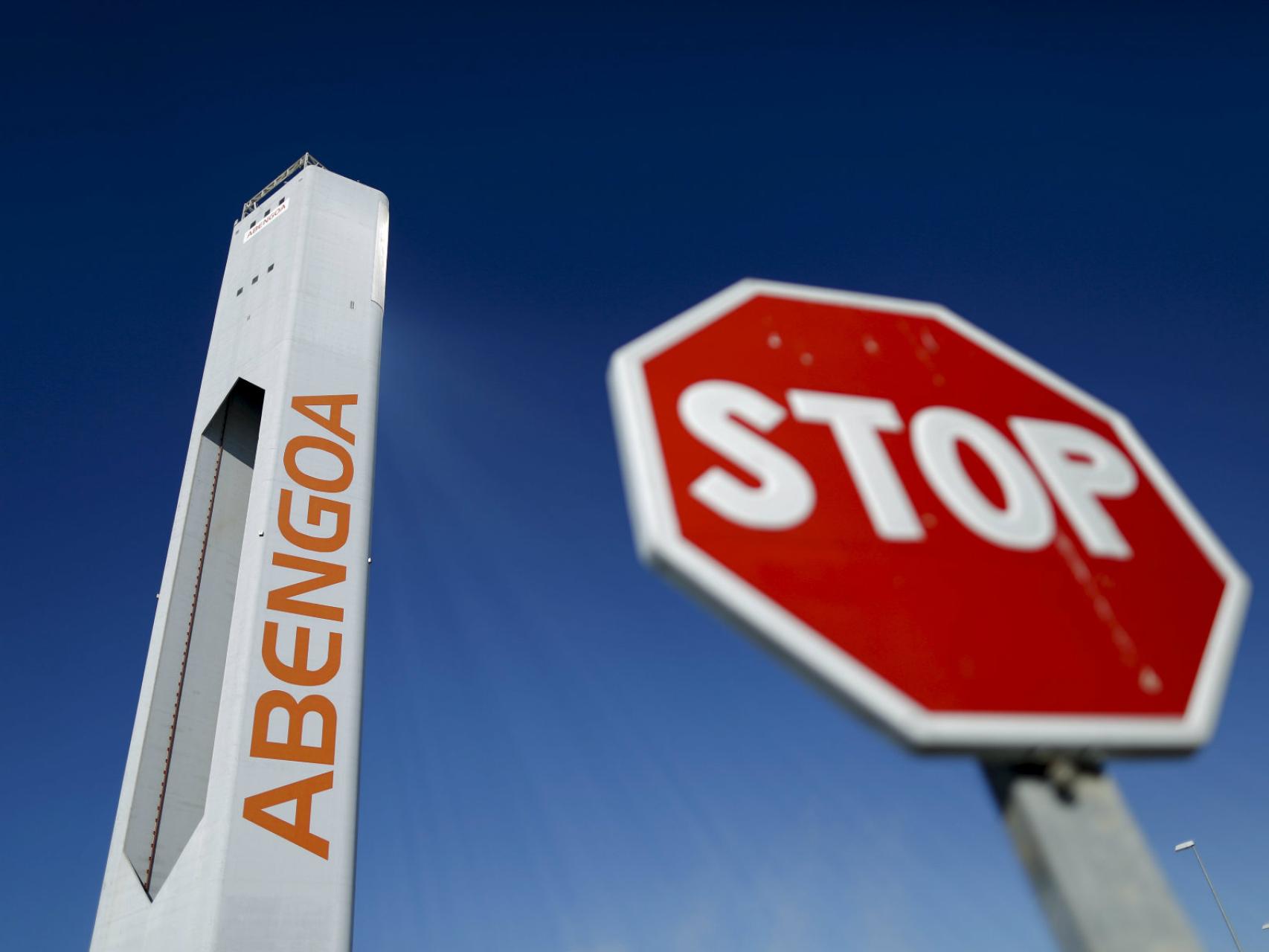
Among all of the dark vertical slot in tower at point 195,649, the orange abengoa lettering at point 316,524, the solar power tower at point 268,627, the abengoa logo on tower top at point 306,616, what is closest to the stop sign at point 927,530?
the solar power tower at point 268,627

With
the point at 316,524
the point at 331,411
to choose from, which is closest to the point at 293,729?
the point at 316,524

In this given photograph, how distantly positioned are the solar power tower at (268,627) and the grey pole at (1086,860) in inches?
727

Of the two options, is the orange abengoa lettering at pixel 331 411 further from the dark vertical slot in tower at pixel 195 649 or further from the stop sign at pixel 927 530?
the stop sign at pixel 927 530

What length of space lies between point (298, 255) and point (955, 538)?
91.8ft

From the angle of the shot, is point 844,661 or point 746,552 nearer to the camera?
point 844,661

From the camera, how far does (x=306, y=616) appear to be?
20516mm

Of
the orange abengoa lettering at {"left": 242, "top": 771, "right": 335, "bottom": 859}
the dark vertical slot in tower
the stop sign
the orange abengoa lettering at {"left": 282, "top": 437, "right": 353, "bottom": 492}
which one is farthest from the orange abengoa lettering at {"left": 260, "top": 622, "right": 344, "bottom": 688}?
the stop sign

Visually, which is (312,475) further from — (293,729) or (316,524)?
(293,729)

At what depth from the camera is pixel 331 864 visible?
17812mm

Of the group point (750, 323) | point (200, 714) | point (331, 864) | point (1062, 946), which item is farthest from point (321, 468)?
point (1062, 946)

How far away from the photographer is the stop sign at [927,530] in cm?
225

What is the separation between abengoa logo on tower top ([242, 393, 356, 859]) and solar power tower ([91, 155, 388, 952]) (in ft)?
0.14

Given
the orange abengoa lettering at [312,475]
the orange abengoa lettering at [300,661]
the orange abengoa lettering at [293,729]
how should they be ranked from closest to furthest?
the orange abengoa lettering at [293,729], the orange abengoa lettering at [300,661], the orange abengoa lettering at [312,475]

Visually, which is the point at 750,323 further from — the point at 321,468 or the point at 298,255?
the point at 298,255
